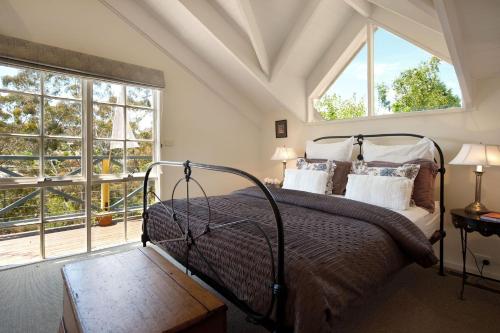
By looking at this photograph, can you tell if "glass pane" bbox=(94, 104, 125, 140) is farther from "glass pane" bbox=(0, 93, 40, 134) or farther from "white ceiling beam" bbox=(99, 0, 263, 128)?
"white ceiling beam" bbox=(99, 0, 263, 128)

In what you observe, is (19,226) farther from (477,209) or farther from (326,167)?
(477,209)

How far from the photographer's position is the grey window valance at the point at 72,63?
7.98 ft

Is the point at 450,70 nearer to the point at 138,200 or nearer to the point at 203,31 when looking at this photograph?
the point at 203,31

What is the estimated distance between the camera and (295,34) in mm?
3168

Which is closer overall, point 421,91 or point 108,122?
point 421,91

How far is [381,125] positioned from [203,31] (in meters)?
2.21

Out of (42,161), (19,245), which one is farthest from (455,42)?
(19,245)

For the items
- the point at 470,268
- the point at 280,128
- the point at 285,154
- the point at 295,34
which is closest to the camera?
the point at 470,268

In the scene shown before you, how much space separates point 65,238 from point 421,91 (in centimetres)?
395

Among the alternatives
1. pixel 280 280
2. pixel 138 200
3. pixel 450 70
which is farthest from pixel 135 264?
pixel 450 70

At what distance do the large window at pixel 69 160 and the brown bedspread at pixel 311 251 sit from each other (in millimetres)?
1237

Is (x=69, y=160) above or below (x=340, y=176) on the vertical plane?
above

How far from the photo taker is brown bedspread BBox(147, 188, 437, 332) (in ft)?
3.69

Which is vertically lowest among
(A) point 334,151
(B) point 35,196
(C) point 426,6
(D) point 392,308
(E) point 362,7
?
(D) point 392,308
